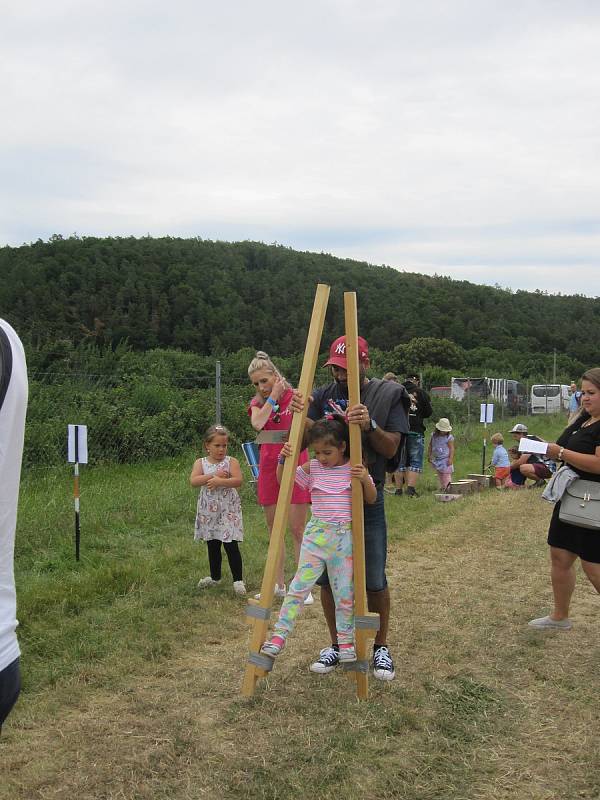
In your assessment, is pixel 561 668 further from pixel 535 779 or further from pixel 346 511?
pixel 346 511

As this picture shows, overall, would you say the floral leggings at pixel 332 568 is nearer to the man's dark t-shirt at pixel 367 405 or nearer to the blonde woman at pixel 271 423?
the man's dark t-shirt at pixel 367 405

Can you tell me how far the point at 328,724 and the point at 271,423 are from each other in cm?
242

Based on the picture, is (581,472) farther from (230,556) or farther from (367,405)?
(230,556)

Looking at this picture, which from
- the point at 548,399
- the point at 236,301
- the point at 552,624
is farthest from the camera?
the point at 236,301

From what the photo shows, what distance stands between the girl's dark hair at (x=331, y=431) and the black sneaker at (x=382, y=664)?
1259mm

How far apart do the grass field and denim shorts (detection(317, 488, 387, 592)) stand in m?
0.58

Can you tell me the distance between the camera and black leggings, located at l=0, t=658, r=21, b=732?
167 cm

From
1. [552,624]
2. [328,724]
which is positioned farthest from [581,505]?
[328,724]

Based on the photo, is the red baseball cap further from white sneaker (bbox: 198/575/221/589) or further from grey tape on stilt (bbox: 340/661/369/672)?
white sneaker (bbox: 198/575/221/589)

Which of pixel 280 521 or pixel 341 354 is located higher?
pixel 341 354

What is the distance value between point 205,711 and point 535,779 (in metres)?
1.59

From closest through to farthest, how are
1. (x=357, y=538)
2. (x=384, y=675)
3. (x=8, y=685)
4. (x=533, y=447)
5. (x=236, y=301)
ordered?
(x=8, y=685) → (x=357, y=538) → (x=384, y=675) → (x=533, y=447) → (x=236, y=301)

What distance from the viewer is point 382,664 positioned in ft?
14.1

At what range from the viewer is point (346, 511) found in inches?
161
